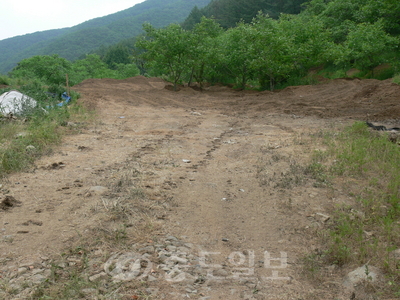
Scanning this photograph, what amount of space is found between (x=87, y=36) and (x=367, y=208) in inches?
5074

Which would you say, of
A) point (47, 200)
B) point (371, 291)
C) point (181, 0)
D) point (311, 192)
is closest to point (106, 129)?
point (47, 200)

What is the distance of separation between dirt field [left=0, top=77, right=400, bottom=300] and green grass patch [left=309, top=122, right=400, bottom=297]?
0.64 feet

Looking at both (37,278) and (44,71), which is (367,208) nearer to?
(37,278)

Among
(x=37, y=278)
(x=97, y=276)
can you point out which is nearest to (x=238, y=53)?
(x=97, y=276)

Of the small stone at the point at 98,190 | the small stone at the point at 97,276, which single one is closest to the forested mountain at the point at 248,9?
the small stone at the point at 98,190

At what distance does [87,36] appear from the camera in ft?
389

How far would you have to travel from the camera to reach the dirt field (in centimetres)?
263

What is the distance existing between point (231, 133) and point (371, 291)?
586 cm

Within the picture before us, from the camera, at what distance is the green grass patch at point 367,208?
9.42ft

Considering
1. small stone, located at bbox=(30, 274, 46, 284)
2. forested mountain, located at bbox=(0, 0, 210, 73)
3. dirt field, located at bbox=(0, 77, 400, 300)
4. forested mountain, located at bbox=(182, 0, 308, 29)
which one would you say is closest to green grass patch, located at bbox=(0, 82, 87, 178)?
dirt field, located at bbox=(0, 77, 400, 300)

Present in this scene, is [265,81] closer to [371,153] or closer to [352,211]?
[371,153]

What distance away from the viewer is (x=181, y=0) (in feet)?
574

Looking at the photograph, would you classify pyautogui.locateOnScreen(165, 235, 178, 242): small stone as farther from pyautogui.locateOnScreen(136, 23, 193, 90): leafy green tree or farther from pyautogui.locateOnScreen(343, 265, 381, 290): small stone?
pyautogui.locateOnScreen(136, 23, 193, 90): leafy green tree

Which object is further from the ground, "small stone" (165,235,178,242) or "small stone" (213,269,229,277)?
"small stone" (165,235,178,242)
